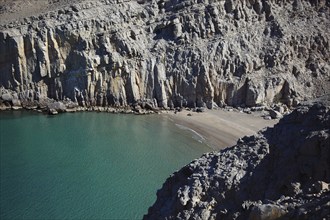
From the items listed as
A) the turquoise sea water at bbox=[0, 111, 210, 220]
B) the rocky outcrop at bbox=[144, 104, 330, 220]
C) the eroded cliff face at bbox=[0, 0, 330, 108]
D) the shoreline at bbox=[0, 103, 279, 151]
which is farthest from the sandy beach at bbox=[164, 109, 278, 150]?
the rocky outcrop at bbox=[144, 104, 330, 220]

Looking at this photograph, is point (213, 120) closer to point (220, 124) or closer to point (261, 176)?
point (220, 124)

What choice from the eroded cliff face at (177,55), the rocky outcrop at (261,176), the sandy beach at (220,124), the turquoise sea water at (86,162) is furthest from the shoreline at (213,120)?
the rocky outcrop at (261,176)

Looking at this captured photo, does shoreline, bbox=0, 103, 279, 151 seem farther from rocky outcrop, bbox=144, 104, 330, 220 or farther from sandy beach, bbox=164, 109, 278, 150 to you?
rocky outcrop, bbox=144, 104, 330, 220

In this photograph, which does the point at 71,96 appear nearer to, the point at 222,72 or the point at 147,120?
the point at 147,120

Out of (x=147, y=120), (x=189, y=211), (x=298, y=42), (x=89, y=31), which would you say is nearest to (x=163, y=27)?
(x=89, y=31)

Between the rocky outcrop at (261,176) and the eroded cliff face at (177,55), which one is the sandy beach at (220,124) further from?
the rocky outcrop at (261,176)

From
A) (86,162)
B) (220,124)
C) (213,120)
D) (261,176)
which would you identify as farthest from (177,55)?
(261,176)
